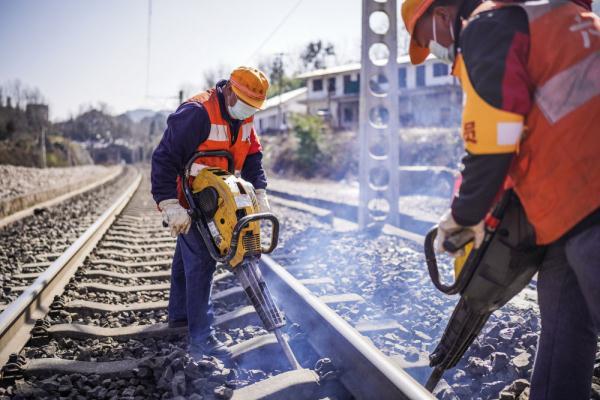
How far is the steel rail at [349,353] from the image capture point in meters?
2.34

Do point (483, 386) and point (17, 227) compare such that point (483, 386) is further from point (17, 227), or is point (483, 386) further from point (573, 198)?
point (17, 227)

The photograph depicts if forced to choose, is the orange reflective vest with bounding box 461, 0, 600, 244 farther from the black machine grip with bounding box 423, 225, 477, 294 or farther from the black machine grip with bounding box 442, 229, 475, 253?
the black machine grip with bounding box 423, 225, 477, 294

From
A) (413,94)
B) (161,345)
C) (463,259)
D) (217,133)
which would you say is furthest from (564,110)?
(413,94)

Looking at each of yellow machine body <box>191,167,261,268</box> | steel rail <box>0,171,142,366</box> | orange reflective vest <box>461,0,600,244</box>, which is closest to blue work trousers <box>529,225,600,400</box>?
orange reflective vest <box>461,0,600,244</box>

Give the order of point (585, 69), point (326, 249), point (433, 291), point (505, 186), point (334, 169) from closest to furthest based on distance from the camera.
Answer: point (585, 69) < point (505, 186) < point (433, 291) < point (326, 249) < point (334, 169)

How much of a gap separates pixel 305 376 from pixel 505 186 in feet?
4.83

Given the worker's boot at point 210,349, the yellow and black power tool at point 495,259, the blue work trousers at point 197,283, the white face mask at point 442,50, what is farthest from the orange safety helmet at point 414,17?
the worker's boot at point 210,349

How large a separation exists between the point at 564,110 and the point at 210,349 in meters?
2.51

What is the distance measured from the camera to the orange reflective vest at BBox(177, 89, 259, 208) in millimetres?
3248

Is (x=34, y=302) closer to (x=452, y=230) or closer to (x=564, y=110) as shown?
(x=452, y=230)

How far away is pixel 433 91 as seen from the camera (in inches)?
1615

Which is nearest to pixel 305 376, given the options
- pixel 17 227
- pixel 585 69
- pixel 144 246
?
pixel 585 69

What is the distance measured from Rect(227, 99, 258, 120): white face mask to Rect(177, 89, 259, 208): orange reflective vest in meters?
0.08

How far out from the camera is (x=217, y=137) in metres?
3.29
